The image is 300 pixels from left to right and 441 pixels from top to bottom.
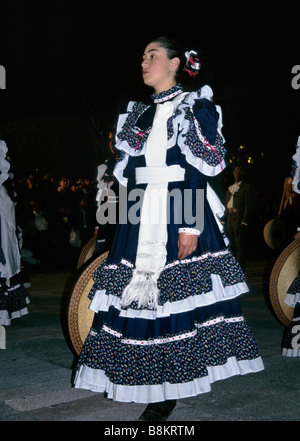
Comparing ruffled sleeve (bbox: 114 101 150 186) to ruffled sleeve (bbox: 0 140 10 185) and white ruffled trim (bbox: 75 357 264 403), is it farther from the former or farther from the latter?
ruffled sleeve (bbox: 0 140 10 185)

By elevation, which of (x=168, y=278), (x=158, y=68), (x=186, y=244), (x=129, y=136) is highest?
(x=158, y=68)

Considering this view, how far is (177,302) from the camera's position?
9.29 feet

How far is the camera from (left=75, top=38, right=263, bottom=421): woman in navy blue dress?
281cm

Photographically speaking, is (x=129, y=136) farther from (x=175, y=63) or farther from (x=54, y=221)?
(x=54, y=221)

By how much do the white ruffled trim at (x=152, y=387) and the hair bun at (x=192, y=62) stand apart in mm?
1643

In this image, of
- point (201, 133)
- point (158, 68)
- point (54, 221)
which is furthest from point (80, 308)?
point (54, 221)

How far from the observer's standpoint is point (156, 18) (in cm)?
373

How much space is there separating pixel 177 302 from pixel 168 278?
141 mm

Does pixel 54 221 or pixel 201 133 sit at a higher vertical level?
pixel 201 133

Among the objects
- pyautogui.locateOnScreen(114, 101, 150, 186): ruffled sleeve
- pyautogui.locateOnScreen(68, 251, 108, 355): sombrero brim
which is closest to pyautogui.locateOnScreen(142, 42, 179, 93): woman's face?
pyautogui.locateOnScreen(114, 101, 150, 186): ruffled sleeve

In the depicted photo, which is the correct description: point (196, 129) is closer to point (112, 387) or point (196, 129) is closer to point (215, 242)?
point (215, 242)

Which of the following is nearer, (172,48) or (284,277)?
(172,48)

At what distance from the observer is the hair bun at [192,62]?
3184 mm

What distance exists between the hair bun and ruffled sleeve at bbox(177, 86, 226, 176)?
216mm
